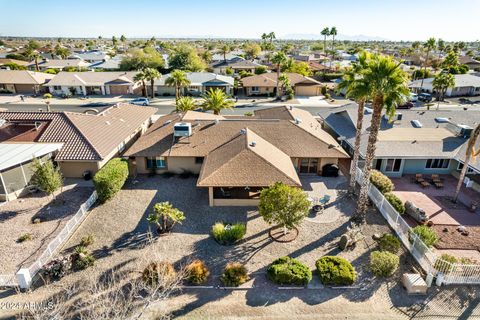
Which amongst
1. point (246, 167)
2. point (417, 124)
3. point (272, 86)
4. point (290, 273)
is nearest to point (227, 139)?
point (246, 167)

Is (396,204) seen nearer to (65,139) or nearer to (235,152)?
(235,152)

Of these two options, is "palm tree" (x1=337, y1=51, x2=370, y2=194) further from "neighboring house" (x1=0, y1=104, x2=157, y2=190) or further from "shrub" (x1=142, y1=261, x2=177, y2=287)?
"neighboring house" (x1=0, y1=104, x2=157, y2=190)

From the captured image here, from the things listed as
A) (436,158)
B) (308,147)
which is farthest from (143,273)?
(436,158)

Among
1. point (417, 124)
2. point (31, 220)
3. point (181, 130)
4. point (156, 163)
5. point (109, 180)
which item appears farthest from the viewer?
point (417, 124)

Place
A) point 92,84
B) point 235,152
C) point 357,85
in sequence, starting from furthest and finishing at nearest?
point 92,84 < point 235,152 < point 357,85

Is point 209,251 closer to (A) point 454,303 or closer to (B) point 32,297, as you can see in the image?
(B) point 32,297

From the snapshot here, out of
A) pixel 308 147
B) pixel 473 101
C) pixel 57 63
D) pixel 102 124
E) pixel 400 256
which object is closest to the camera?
pixel 400 256

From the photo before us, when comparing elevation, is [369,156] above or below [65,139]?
above

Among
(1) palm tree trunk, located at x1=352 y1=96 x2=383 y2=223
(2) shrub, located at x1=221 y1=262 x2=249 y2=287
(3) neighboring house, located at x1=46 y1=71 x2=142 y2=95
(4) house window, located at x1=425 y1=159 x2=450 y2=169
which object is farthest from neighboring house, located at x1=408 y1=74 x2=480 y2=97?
(2) shrub, located at x1=221 y1=262 x2=249 y2=287
